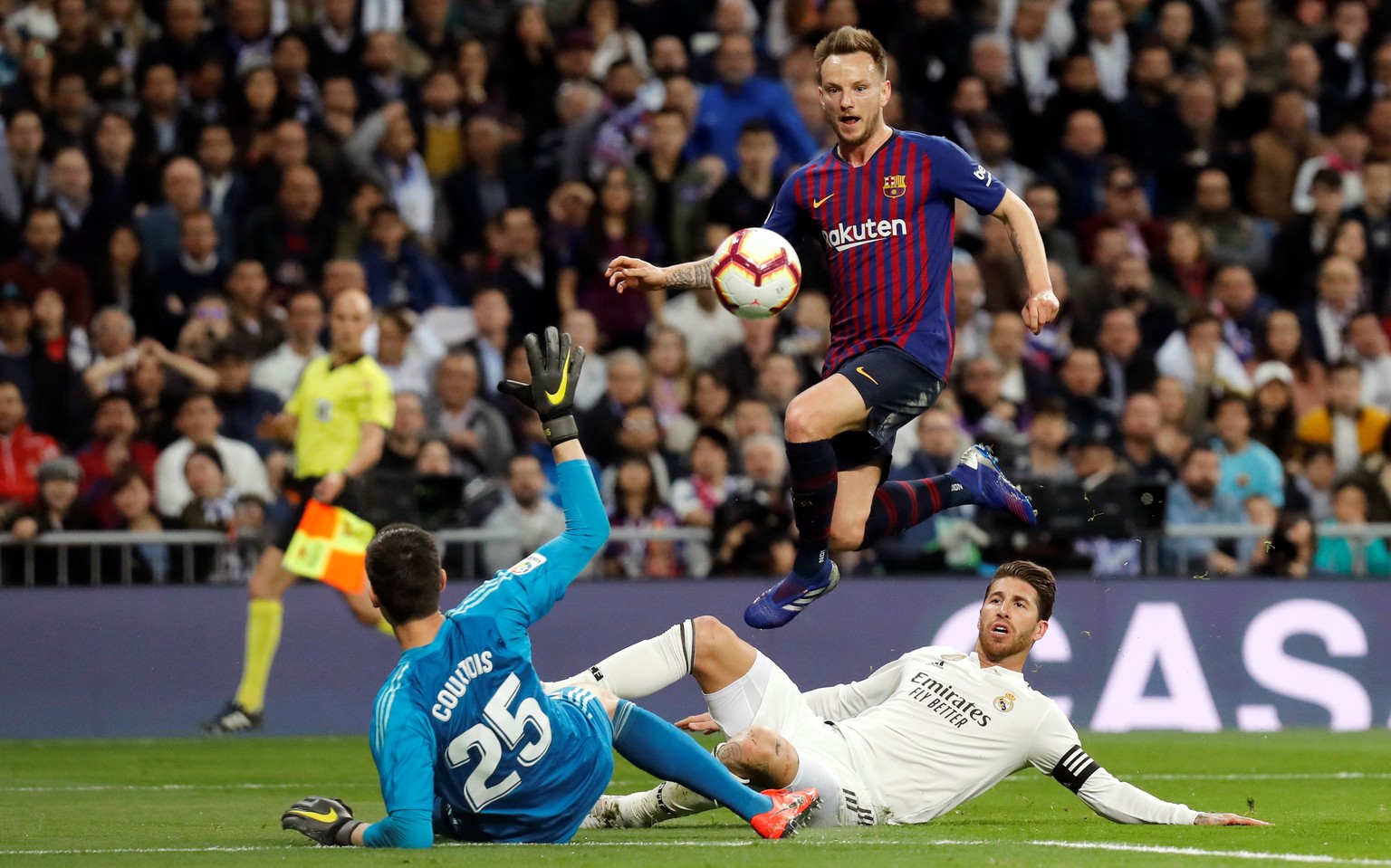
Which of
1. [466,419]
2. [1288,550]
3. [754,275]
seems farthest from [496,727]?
[1288,550]

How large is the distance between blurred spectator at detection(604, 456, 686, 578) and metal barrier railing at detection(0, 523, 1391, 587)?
7 centimetres

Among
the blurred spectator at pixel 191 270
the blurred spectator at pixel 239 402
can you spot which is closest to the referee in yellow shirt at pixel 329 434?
the blurred spectator at pixel 239 402

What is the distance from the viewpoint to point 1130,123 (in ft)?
55.5

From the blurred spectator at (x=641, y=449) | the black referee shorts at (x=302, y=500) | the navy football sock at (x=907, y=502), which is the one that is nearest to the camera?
the navy football sock at (x=907, y=502)

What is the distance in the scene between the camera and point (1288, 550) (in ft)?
44.0

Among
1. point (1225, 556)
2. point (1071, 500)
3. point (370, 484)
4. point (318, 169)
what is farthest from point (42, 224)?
point (1225, 556)

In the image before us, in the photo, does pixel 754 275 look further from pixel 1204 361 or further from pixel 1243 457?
pixel 1204 361

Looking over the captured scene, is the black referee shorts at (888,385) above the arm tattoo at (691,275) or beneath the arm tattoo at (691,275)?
beneath

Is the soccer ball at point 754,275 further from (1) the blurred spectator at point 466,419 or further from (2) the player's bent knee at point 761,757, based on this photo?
(1) the blurred spectator at point 466,419

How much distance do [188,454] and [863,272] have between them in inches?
236

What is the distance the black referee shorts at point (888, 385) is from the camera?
27.1ft

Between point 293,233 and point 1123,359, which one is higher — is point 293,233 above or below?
above

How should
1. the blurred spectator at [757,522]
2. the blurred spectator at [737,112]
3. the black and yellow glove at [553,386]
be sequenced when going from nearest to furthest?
the black and yellow glove at [553,386] → the blurred spectator at [757,522] → the blurred spectator at [737,112]

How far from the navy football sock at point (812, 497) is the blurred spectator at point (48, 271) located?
7.12 meters
